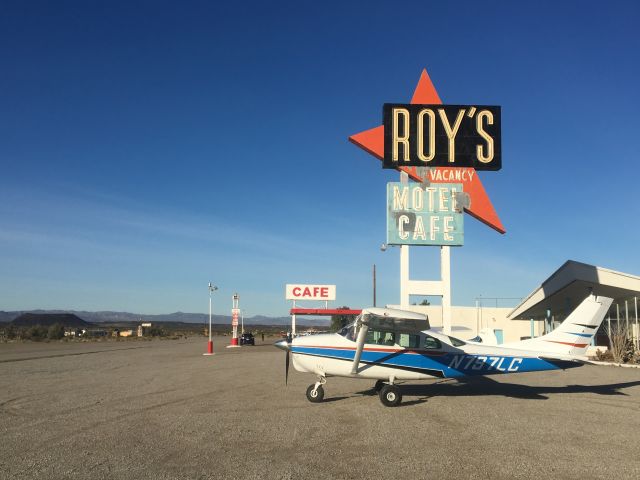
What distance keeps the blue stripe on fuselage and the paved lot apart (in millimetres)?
846

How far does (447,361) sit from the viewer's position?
14312 millimetres

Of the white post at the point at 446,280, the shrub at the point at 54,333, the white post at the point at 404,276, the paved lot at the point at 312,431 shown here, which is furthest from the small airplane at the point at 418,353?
the shrub at the point at 54,333

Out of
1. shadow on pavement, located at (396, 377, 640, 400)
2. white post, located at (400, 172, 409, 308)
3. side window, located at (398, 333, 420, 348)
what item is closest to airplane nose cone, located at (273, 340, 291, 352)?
side window, located at (398, 333, 420, 348)

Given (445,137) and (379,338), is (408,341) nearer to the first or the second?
(379,338)

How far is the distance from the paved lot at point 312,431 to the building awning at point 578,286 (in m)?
9.25

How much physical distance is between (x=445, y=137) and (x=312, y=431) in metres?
15.8

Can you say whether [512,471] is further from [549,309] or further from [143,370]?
[549,309]

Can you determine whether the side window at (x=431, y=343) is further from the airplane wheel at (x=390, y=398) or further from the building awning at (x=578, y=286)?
the building awning at (x=578, y=286)

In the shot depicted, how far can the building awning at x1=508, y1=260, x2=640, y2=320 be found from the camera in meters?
25.0

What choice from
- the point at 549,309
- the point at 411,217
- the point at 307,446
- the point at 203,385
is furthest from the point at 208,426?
the point at 549,309

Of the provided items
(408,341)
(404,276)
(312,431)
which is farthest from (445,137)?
(312,431)

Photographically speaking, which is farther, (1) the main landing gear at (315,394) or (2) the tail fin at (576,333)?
(2) the tail fin at (576,333)

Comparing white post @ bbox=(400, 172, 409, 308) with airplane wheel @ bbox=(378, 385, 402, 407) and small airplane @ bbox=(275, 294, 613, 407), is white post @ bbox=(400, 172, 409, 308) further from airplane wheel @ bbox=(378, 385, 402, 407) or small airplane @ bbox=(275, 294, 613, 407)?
airplane wheel @ bbox=(378, 385, 402, 407)

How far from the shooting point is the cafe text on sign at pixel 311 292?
→ 5503 cm
